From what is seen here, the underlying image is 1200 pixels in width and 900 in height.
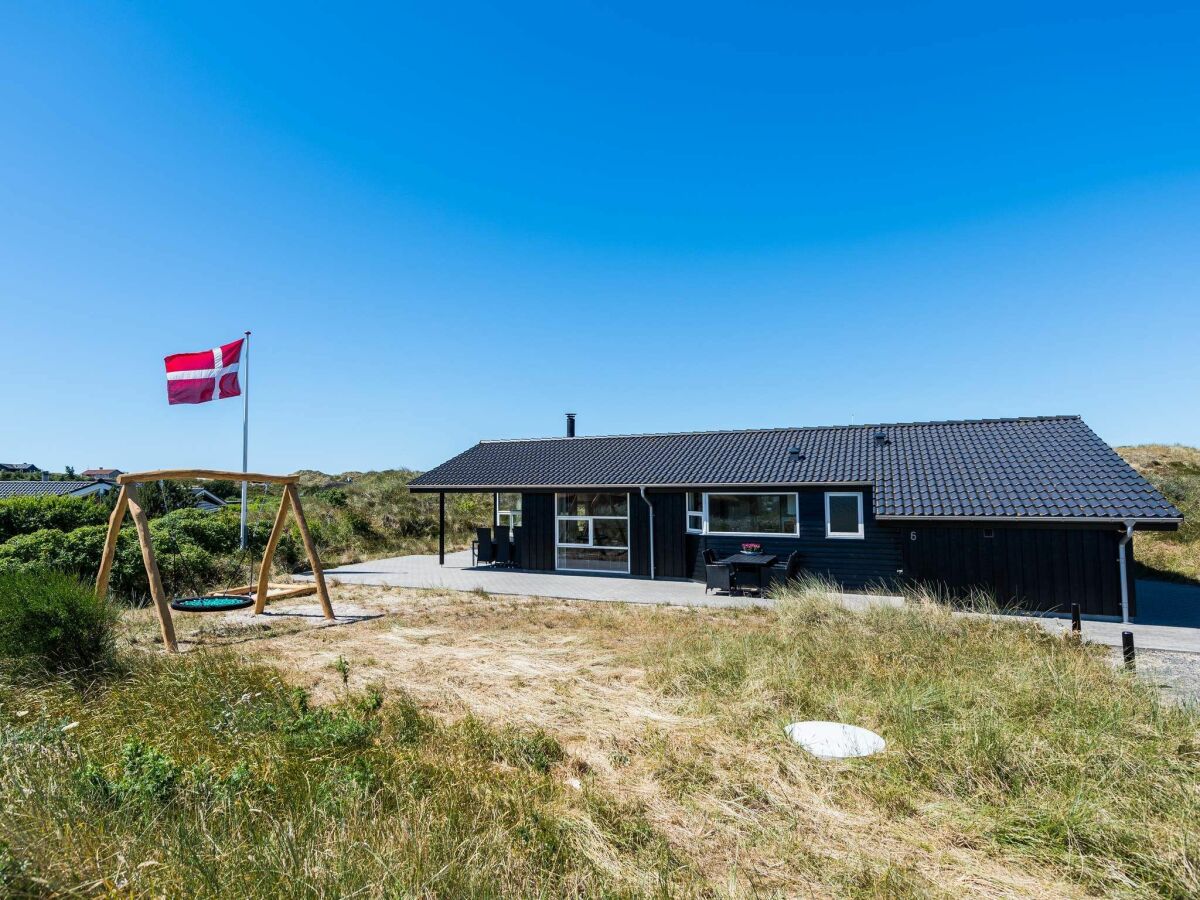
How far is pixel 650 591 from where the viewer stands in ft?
41.9

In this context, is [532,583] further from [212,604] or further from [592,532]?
[212,604]

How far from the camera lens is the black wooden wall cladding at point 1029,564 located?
1006 cm

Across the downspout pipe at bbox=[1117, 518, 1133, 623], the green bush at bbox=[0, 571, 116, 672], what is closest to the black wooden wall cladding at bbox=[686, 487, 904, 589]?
the downspout pipe at bbox=[1117, 518, 1133, 623]

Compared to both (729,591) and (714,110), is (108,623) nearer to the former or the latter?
(729,591)

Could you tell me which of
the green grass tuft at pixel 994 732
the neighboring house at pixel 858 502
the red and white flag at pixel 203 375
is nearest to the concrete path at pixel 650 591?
the neighboring house at pixel 858 502

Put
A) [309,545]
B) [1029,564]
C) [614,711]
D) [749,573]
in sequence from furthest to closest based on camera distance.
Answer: [749,573]
[1029,564]
[309,545]
[614,711]

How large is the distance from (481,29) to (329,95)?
312 cm

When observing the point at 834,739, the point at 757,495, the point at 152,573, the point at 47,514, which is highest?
the point at 757,495

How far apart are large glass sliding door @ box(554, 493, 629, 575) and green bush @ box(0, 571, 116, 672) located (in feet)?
35.2

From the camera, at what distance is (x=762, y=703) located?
16.9 ft

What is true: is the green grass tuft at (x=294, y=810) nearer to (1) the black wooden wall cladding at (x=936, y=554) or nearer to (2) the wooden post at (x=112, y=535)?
(2) the wooden post at (x=112, y=535)

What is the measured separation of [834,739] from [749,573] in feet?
27.4

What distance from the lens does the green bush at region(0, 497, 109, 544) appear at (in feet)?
44.3

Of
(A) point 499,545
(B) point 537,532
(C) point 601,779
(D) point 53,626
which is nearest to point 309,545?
(D) point 53,626
